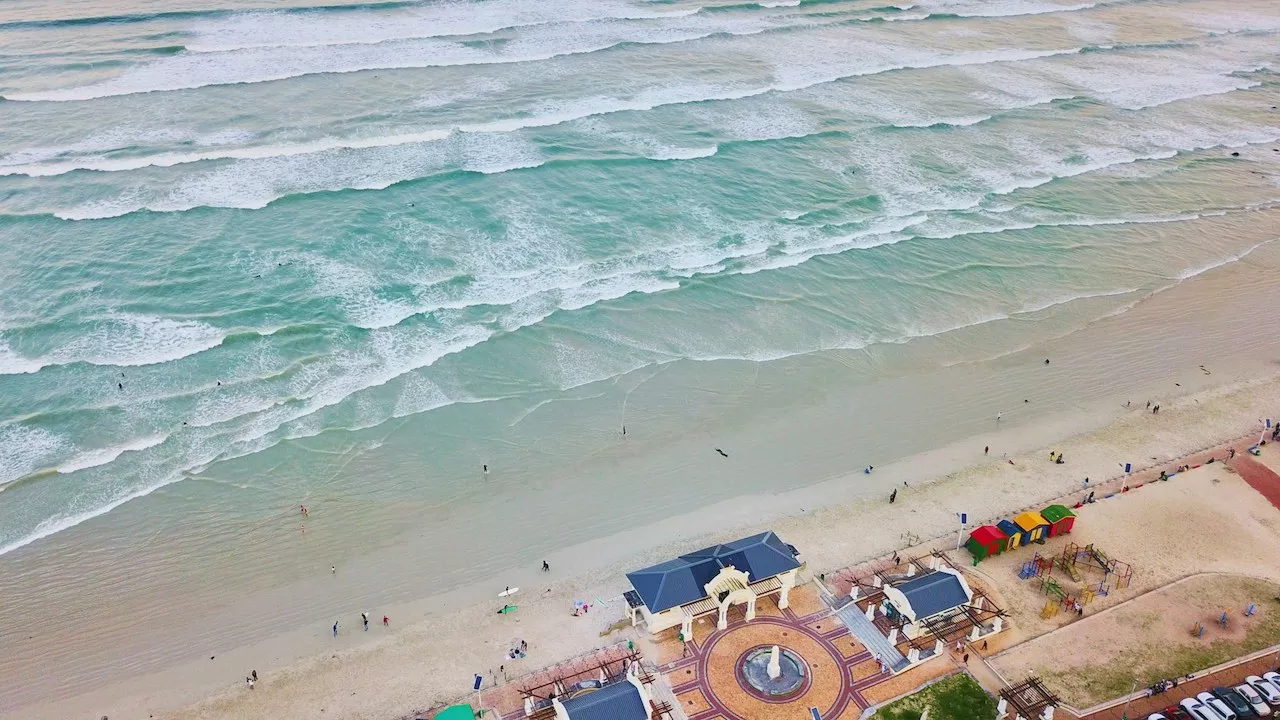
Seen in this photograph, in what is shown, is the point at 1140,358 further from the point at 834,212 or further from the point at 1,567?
the point at 1,567

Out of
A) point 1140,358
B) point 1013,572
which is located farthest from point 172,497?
point 1140,358

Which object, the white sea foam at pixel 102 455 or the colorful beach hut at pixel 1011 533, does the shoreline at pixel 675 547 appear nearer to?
the colorful beach hut at pixel 1011 533

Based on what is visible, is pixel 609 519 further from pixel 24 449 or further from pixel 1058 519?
pixel 24 449

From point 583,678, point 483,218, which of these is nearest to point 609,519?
point 583,678

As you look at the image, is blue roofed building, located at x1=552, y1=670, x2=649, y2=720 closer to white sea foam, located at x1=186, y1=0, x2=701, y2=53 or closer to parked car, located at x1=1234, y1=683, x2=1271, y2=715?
parked car, located at x1=1234, y1=683, x2=1271, y2=715

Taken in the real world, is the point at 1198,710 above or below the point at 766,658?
above

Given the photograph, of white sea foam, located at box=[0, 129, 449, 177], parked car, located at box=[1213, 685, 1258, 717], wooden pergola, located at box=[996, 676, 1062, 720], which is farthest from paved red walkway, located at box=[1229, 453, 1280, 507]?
white sea foam, located at box=[0, 129, 449, 177]
